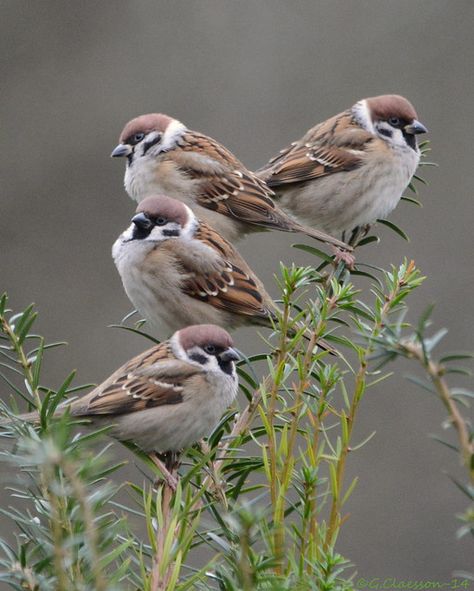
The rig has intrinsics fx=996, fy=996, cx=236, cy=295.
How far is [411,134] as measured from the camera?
2.91 metres

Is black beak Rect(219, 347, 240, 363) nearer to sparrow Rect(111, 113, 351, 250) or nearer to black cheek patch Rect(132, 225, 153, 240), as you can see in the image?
black cheek patch Rect(132, 225, 153, 240)

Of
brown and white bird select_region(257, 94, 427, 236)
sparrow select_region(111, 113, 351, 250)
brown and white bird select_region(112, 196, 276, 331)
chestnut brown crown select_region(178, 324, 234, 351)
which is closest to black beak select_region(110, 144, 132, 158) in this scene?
sparrow select_region(111, 113, 351, 250)

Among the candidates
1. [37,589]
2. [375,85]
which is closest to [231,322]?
[37,589]

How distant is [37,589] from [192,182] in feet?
6.35

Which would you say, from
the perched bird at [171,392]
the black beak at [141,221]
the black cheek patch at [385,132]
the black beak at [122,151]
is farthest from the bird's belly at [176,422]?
the black cheek patch at [385,132]

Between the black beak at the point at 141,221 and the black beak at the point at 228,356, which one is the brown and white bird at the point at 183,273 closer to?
the black beak at the point at 141,221

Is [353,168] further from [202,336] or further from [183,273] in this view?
[202,336]

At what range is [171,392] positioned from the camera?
179 cm

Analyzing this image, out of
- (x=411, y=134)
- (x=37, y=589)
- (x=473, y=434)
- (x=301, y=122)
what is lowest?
(x=37, y=589)

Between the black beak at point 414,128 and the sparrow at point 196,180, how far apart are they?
1.61 ft

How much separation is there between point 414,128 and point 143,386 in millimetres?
1454

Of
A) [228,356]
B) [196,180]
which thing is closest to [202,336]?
[228,356]

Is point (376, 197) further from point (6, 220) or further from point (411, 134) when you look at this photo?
point (6, 220)

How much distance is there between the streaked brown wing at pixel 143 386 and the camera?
1.64 meters
